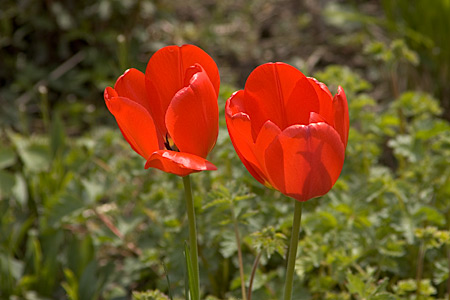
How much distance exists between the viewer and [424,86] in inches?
116

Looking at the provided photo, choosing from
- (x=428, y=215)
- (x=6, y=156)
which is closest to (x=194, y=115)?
(x=428, y=215)

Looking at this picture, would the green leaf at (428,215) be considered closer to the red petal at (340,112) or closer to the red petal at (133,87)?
the red petal at (340,112)

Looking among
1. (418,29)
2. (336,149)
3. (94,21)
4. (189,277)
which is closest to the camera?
(336,149)

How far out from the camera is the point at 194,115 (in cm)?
97

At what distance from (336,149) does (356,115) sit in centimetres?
112

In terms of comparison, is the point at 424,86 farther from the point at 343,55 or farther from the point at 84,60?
the point at 84,60

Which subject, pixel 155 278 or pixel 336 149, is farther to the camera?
pixel 155 278

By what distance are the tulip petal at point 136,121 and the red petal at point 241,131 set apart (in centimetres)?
13

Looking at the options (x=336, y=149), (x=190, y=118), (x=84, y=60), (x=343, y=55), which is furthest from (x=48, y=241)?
(x=343, y=55)

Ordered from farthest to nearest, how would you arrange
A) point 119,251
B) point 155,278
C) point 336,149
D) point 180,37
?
point 180,37
point 119,251
point 155,278
point 336,149

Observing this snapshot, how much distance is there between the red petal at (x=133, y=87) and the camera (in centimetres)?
104

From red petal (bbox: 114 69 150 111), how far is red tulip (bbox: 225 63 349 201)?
6.8 inches

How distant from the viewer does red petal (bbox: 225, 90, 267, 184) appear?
0.92 metres

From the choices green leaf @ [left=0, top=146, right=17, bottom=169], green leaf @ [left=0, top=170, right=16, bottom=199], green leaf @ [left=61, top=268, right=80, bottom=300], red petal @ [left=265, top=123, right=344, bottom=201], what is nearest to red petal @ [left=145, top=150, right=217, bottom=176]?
red petal @ [left=265, top=123, right=344, bottom=201]
